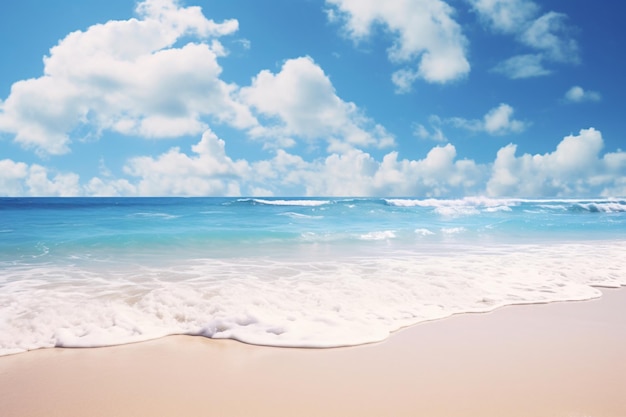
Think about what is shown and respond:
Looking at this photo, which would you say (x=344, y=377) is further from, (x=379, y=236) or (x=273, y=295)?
(x=379, y=236)

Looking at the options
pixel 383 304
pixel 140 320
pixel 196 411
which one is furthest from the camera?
pixel 383 304

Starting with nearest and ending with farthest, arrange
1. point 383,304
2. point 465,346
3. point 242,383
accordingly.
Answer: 1. point 242,383
2. point 465,346
3. point 383,304

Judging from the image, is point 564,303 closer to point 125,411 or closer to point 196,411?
point 196,411

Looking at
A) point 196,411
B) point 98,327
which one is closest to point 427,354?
point 196,411

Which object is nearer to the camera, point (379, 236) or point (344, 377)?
point (344, 377)

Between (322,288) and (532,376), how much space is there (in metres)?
3.14

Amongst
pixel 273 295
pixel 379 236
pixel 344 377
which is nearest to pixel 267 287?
pixel 273 295

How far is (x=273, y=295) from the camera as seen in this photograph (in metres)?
5.07

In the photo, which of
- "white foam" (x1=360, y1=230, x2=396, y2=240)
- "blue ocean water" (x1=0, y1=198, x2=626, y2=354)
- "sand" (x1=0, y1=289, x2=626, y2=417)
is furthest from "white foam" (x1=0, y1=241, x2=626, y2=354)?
"white foam" (x1=360, y1=230, x2=396, y2=240)

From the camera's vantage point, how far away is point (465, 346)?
345cm

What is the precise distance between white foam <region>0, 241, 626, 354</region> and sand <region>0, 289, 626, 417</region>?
12.9 inches

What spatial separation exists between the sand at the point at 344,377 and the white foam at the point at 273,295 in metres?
0.33

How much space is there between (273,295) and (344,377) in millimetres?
2380

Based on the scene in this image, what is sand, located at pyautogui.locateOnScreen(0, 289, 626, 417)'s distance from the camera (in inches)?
94.8
